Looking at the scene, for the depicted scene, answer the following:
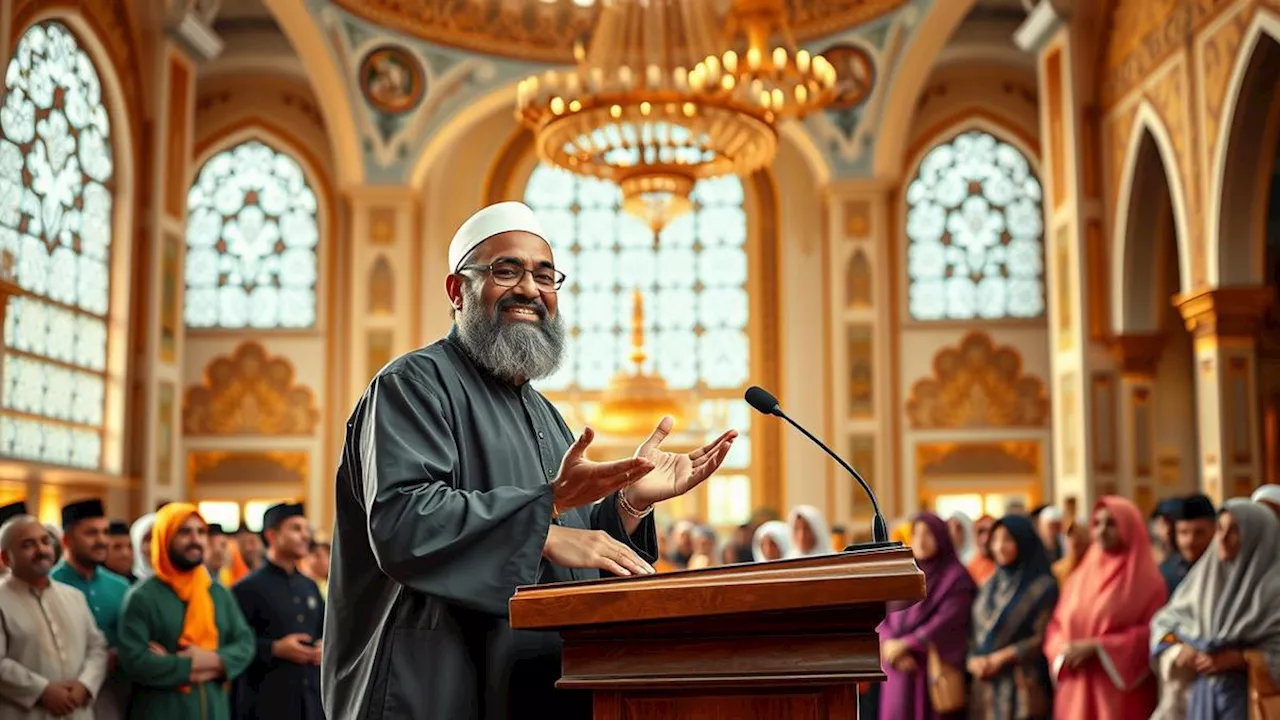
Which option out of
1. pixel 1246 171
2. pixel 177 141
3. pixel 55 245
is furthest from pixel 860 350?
pixel 55 245

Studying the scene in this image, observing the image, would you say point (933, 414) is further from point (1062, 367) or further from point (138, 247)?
point (138, 247)

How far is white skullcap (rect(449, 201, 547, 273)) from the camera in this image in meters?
2.76

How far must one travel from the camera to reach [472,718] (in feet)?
7.66

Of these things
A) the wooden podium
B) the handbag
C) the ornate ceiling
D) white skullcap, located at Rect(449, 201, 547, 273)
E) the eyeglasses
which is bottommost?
the handbag

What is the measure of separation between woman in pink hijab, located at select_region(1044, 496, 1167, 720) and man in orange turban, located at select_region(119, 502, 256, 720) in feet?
11.5

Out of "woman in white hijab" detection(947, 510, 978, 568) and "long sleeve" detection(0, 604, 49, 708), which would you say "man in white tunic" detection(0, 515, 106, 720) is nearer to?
"long sleeve" detection(0, 604, 49, 708)

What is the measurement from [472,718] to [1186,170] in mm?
9496

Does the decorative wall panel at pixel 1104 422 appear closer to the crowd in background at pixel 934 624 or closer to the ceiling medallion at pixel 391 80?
the crowd in background at pixel 934 624

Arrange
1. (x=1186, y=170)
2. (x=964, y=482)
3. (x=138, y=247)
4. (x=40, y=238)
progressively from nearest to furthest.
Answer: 1. (x=1186, y=170)
2. (x=40, y=238)
3. (x=138, y=247)
4. (x=964, y=482)

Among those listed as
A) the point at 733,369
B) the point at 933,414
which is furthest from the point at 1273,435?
the point at 733,369

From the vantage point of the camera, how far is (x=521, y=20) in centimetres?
1520

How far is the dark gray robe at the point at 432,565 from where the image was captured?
2.29 metres

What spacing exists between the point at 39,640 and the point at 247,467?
1113cm

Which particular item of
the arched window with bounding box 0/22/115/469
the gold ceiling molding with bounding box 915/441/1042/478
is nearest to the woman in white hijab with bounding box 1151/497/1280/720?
the arched window with bounding box 0/22/115/469
